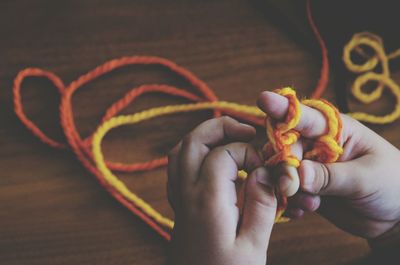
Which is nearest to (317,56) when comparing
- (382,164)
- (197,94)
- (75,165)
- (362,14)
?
(362,14)

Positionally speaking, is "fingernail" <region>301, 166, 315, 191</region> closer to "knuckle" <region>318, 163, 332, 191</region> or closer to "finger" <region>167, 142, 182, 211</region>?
"knuckle" <region>318, 163, 332, 191</region>

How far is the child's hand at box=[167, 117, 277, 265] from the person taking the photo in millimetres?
543

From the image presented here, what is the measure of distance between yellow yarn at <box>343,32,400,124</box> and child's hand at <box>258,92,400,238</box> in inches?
8.6

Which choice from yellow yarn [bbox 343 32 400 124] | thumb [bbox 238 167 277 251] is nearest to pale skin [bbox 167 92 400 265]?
thumb [bbox 238 167 277 251]

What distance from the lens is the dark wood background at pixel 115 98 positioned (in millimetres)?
751

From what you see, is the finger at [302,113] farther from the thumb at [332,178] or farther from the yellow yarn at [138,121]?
the yellow yarn at [138,121]

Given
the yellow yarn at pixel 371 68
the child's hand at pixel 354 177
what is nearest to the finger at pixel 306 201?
the child's hand at pixel 354 177

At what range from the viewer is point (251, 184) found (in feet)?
1.83

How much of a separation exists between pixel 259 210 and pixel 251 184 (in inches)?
1.2

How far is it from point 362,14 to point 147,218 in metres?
0.50

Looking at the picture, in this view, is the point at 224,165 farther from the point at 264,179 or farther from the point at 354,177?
the point at 354,177

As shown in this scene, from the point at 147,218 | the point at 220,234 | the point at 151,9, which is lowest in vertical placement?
the point at 147,218

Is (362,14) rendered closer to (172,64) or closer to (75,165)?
(172,64)

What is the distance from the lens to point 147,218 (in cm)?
76
